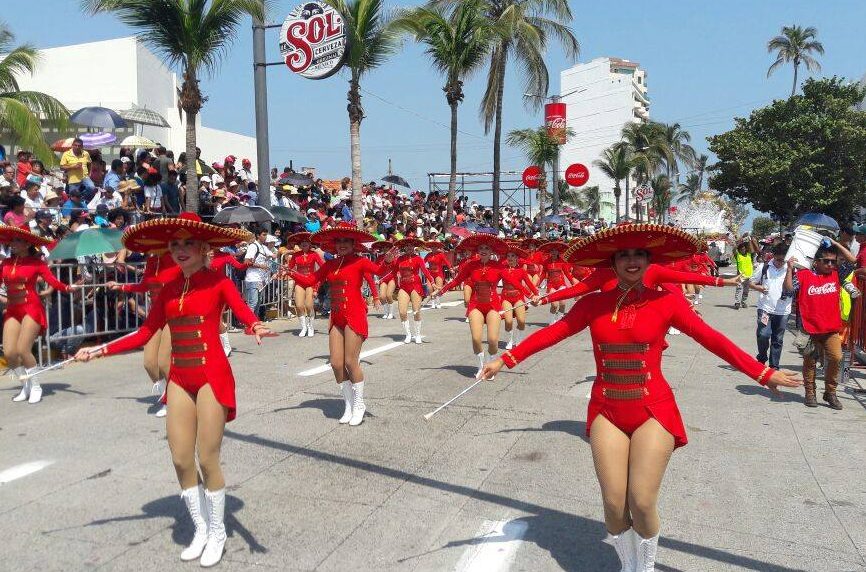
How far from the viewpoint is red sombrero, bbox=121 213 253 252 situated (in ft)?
16.3

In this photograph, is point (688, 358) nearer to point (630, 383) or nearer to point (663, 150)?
point (630, 383)

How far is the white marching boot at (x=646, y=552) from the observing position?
4320 millimetres

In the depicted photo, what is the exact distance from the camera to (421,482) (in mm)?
6516

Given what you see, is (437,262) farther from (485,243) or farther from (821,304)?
(821,304)

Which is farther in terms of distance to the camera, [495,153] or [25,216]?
[495,153]

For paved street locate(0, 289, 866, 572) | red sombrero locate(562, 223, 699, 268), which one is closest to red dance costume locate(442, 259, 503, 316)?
paved street locate(0, 289, 866, 572)

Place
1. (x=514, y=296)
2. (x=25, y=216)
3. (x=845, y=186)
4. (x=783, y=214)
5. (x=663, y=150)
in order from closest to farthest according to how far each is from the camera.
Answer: (x=25, y=216) → (x=514, y=296) → (x=845, y=186) → (x=783, y=214) → (x=663, y=150)

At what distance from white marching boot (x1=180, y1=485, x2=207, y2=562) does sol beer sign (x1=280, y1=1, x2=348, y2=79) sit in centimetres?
1620

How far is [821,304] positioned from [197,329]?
7.95 m

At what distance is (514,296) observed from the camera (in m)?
14.2

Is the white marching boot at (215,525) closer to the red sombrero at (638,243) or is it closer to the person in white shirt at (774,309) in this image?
the red sombrero at (638,243)

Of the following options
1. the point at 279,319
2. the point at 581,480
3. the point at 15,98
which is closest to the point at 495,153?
the point at 279,319

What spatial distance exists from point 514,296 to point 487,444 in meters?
6.60

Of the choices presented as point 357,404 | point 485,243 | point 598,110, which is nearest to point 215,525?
point 357,404
